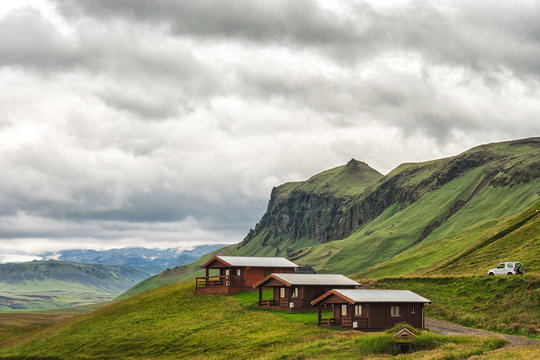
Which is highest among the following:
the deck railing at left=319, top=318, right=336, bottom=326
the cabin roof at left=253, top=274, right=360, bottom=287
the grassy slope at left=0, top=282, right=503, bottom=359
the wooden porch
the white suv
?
the white suv

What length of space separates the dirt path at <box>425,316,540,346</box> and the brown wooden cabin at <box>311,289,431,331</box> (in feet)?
9.29

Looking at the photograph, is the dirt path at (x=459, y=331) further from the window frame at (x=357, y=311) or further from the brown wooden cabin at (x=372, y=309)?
the window frame at (x=357, y=311)

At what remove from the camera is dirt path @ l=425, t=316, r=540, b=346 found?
59.1 metres

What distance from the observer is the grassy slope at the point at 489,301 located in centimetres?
7070

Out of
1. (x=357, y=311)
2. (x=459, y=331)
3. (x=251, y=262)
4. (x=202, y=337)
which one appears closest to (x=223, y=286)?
(x=251, y=262)

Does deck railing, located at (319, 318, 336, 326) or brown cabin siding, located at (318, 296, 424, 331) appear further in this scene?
deck railing, located at (319, 318, 336, 326)

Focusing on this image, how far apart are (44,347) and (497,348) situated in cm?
6065

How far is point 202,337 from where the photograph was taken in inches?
2766

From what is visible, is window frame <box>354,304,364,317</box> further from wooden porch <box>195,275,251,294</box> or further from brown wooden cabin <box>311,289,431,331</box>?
wooden porch <box>195,275,251,294</box>

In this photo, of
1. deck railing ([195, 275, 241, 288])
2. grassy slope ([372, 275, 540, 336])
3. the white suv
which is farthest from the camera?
deck railing ([195, 275, 241, 288])

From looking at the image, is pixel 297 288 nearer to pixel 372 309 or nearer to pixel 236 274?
pixel 372 309

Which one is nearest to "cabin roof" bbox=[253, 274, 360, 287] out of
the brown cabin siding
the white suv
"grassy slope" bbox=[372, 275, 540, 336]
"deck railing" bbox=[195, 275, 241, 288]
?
the brown cabin siding

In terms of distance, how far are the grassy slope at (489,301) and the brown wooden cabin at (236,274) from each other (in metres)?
25.4

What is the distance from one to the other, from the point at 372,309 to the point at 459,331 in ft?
34.4
